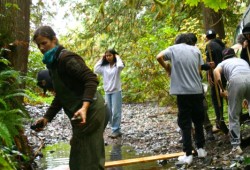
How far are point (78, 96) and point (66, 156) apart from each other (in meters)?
3.77

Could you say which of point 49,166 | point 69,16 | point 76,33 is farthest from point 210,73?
point 69,16

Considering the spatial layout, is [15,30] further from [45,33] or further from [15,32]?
[45,33]

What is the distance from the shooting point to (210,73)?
7684 mm

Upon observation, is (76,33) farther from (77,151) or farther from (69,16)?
(77,151)

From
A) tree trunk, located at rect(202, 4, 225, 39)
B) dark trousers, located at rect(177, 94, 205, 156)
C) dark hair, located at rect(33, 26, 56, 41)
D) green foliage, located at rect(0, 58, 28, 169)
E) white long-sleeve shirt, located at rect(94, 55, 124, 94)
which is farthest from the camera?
tree trunk, located at rect(202, 4, 225, 39)

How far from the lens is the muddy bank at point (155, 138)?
5727 millimetres

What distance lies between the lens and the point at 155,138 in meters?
8.63

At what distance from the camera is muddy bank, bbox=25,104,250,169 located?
5.73 metres

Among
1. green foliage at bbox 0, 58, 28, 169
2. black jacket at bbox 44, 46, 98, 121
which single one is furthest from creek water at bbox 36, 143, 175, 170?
black jacket at bbox 44, 46, 98, 121

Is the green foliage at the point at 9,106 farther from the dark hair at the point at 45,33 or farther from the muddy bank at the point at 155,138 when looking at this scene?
the dark hair at the point at 45,33

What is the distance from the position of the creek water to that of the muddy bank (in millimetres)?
236

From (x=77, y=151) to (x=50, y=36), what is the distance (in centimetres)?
109

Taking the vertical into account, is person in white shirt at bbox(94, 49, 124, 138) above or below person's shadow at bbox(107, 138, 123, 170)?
above

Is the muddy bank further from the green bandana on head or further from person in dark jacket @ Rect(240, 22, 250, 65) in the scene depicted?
the green bandana on head
